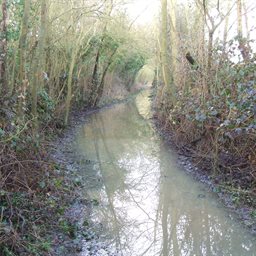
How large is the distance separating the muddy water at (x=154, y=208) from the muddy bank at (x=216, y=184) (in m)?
0.16

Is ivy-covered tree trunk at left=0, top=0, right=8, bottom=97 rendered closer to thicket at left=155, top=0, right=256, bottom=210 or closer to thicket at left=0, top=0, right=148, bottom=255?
thicket at left=0, top=0, right=148, bottom=255

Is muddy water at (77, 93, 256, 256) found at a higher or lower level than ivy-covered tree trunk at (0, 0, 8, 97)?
lower

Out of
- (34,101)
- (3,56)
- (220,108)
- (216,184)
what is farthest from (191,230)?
(34,101)

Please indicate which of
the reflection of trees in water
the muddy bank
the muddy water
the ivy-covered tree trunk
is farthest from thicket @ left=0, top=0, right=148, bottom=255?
the muddy bank

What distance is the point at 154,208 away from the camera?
7320 millimetres

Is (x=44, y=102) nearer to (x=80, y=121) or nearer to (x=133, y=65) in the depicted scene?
(x=80, y=121)

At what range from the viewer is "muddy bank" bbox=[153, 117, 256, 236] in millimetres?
6586

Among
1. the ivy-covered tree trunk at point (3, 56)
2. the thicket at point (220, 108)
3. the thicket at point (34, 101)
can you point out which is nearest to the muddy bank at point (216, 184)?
the thicket at point (220, 108)

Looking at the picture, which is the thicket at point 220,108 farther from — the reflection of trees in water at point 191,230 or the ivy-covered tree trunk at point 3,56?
the ivy-covered tree trunk at point 3,56

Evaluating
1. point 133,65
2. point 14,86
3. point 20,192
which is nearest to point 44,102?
point 14,86

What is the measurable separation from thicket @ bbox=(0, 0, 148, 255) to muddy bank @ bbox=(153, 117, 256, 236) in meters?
3.28

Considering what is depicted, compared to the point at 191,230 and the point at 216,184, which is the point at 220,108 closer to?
the point at 216,184

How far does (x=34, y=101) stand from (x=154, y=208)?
176 inches

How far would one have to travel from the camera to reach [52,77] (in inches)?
590
